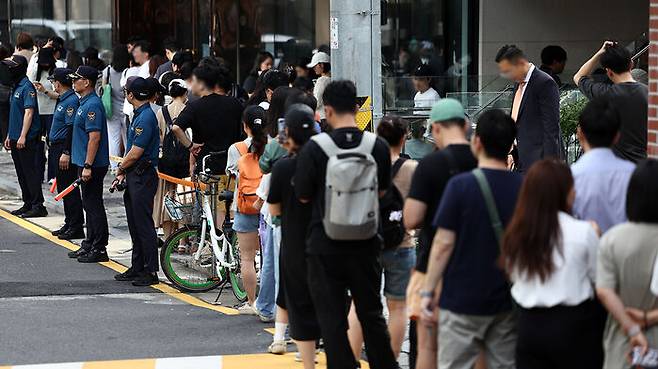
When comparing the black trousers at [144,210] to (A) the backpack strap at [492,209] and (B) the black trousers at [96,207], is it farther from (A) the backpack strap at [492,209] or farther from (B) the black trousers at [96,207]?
(A) the backpack strap at [492,209]

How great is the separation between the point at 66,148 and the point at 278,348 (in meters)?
5.58

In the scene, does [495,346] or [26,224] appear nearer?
[495,346]

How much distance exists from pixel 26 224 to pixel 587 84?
8.55 metres

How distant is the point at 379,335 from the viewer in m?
7.79

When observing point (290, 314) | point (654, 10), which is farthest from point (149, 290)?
point (654, 10)

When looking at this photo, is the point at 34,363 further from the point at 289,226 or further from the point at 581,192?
the point at 581,192

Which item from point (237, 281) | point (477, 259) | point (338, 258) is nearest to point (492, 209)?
point (477, 259)

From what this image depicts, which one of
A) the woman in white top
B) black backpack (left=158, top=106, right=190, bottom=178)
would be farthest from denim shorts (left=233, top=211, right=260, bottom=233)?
the woman in white top

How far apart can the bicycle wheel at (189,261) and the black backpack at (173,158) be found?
1180 mm

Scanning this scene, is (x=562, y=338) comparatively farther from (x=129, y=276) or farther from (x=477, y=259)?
(x=129, y=276)

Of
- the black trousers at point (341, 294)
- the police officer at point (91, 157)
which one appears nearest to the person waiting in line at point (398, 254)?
the black trousers at point (341, 294)

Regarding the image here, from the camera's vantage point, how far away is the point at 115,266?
13375 millimetres

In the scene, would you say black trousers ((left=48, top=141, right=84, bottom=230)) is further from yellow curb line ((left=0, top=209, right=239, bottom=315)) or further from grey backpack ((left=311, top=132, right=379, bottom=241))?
grey backpack ((left=311, top=132, right=379, bottom=241))

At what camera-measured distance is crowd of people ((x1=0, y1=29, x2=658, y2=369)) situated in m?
5.94
